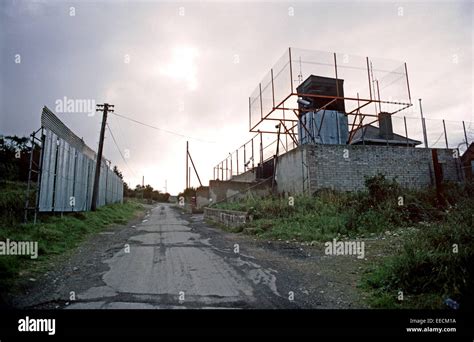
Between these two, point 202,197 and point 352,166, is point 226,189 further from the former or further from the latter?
point 352,166

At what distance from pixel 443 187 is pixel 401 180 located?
201cm

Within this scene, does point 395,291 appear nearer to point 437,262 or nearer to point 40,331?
point 437,262

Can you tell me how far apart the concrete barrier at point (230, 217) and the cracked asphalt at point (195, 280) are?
3268 millimetres

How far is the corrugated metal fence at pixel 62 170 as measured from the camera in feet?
25.3

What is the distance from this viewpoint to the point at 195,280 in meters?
3.87

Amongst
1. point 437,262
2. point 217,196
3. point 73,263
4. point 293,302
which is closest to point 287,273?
point 293,302

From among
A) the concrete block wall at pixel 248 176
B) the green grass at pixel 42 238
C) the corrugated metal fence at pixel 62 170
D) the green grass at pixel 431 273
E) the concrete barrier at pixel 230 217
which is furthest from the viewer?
the concrete block wall at pixel 248 176

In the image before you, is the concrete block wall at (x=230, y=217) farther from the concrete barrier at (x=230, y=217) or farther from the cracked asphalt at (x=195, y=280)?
the cracked asphalt at (x=195, y=280)

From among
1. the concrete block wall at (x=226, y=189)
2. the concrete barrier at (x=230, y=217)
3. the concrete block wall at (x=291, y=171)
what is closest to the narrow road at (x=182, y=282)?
the concrete barrier at (x=230, y=217)

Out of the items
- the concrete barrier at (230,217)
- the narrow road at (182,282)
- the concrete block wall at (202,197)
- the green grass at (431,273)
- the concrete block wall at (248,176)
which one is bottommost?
the narrow road at (182,282)

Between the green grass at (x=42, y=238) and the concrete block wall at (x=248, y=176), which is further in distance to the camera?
the concrete block wall at (x=248, y=176)

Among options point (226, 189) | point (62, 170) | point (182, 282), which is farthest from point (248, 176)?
point (182, 282)

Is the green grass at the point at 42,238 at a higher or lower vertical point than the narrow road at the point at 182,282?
higher

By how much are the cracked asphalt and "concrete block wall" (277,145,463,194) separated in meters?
5.66
